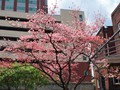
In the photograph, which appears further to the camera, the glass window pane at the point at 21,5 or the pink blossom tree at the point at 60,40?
the glass window pane at the point at 21,5

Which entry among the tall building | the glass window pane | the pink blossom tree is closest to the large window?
the tall building

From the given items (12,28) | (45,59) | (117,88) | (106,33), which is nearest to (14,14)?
(12,28)

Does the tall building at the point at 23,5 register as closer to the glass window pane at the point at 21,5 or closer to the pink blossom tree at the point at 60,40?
the glass window pane at the point at 21,5

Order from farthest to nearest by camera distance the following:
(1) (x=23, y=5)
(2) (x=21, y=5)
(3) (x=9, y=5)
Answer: (1) (x=23, y=5) < (2) (x=21, y=5) < (3) (x=9, y=5)

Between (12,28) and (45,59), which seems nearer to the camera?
(45,59)

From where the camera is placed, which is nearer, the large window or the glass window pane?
the large window

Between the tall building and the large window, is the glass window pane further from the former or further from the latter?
the large window

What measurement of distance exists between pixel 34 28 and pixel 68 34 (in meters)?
2.22

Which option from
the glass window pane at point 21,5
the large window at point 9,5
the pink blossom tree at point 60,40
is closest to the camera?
the pink blossom tree at point 60,40

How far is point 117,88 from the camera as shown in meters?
26.8

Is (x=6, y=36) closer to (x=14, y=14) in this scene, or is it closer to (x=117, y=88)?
(x=14, y=14)

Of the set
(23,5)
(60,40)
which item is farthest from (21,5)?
(60,40)

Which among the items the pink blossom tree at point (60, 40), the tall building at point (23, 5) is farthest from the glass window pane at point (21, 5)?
the pink blossom tree at point (60, 40)

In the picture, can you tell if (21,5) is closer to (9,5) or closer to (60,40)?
(9,5)
